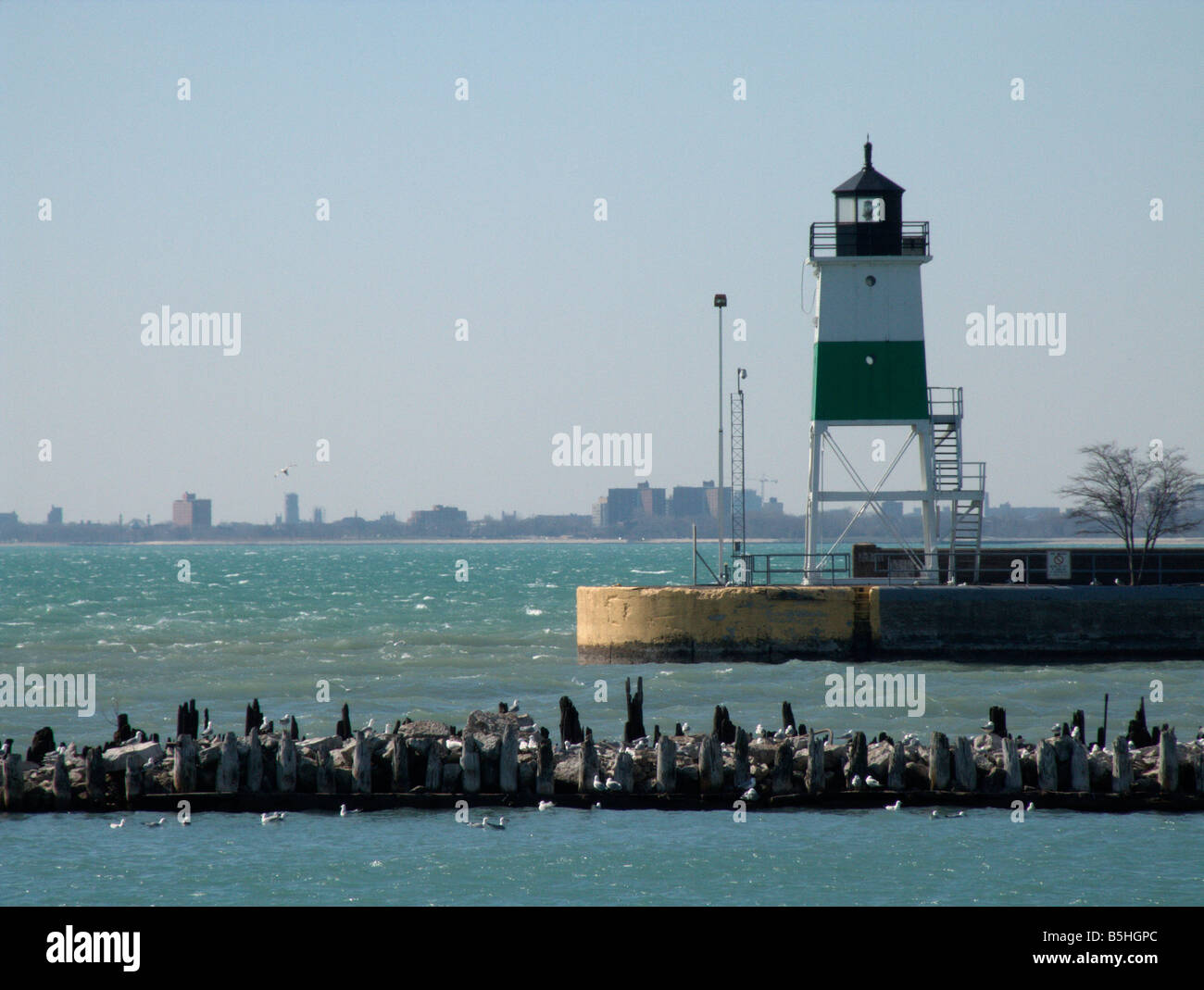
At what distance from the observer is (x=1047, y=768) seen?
20938 millimetres

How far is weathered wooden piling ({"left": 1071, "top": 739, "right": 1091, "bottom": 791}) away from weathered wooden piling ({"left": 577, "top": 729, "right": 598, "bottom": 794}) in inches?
250

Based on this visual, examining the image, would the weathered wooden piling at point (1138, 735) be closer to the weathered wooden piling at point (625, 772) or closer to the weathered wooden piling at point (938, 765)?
the weathered wooden piling at point (938, 765)

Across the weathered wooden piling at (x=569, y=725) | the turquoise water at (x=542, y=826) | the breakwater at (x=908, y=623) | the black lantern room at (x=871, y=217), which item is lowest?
the turquoise water at (x=542, y=826)

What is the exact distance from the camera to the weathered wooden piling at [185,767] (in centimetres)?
2133

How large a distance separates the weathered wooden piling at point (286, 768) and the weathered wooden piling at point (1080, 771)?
1045 centimetres

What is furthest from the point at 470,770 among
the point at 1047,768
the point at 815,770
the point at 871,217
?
the point at 871,217

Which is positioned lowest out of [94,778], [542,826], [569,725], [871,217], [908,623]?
[542,826]

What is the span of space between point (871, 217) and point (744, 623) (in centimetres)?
1156

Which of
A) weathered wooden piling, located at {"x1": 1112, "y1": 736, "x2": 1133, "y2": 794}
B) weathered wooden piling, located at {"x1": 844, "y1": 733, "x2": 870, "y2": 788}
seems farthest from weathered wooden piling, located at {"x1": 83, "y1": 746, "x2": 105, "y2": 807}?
weathered wooden piling, located at {"x1": 1112, "y1": 736, "x2": 1133, "y2": 794}

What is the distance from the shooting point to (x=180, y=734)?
2308 centimetres

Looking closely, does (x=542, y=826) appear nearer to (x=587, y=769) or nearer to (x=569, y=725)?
(x=587, y=769)

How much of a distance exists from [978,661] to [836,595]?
3.72 m

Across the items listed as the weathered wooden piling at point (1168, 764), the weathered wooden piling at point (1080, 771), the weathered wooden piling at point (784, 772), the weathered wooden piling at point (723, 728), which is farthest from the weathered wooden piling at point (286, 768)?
the weathered wooden piling at point (1168, 764)

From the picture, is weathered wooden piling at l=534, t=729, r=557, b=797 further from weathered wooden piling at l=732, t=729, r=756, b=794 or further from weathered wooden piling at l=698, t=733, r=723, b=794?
weathered wooden piling at l=732, t=729, r=756, b=794
